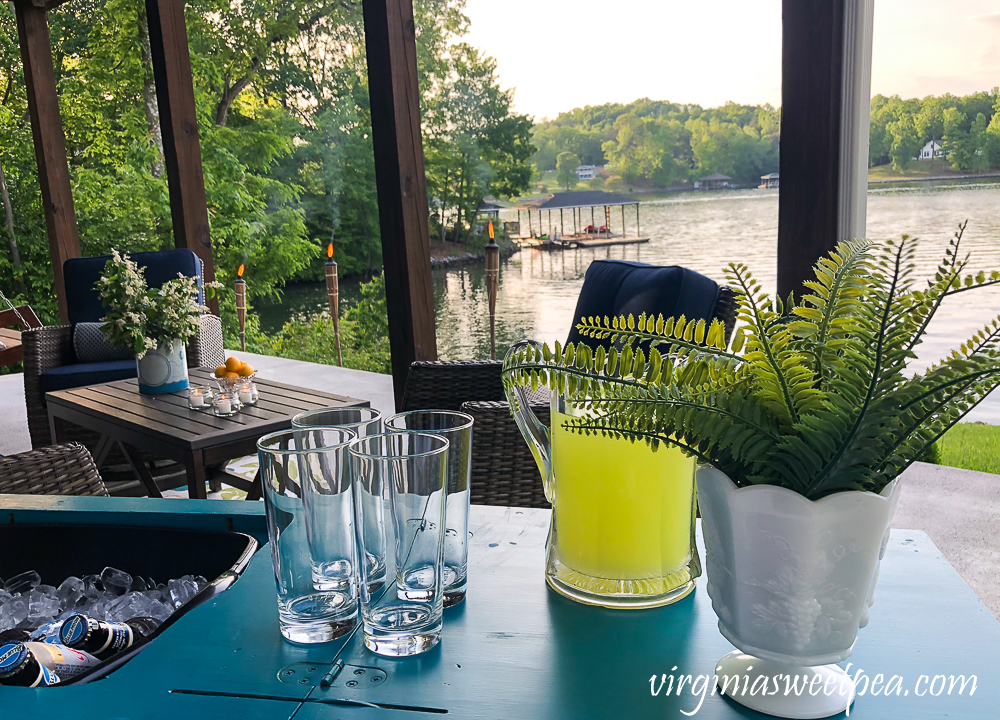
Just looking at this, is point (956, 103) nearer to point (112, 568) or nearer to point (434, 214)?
point (112, 568)

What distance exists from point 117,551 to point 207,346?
262 cm

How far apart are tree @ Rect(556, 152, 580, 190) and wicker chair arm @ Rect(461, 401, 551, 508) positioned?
275cm

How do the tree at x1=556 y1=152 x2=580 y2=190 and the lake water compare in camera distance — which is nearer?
the lake water

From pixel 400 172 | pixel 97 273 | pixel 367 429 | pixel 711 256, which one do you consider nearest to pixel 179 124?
pixel 97 273

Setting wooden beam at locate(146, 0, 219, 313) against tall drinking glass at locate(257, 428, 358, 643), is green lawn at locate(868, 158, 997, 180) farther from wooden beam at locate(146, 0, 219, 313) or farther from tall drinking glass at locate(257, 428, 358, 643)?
wooden beam at locate(146, 0, 219, 313)

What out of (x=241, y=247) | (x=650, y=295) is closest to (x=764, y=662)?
(x=650, y=295)

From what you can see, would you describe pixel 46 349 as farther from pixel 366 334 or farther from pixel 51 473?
pixel 366 334

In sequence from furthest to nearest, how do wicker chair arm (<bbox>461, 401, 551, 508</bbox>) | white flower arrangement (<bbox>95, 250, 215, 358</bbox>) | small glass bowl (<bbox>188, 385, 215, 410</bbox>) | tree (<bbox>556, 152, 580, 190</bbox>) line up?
tree (<bbox>556, 152, 580, 190</bbox>), white flower arrangement (<bbox>95, 250, 215, 358</bbox>), small glass bowl (<bbox>188, 385, 215, 410</bbox>), wicker chair arm (<bbox>461, 401, 551, 508</bbox>)

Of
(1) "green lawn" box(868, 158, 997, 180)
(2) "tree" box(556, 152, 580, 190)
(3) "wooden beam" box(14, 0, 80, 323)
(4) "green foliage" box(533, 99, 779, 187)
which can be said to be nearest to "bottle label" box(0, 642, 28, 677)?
(1) "green lawn" box(868, 158, 997, 180)

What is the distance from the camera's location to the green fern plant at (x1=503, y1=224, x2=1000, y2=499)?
495 mm

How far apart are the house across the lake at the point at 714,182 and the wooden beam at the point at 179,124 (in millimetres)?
2337

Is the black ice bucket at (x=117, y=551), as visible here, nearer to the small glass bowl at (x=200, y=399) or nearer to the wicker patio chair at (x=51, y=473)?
the wicker patio chair at (x=51, y=473)

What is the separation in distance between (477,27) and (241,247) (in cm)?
456

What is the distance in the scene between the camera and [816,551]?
1.66ft
